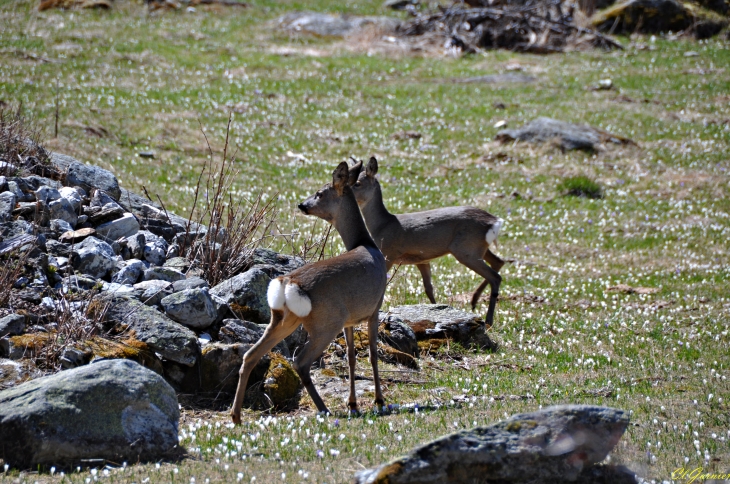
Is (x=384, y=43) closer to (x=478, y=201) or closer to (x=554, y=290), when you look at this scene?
(x=478, y=201)

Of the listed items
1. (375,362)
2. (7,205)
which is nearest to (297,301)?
(375,362)

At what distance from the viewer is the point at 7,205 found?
358 inches

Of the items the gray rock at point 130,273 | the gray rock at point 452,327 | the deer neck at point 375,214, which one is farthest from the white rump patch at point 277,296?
the deer neck at point 375,214

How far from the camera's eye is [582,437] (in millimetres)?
5082

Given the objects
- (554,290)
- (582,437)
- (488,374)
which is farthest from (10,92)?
(582,437)

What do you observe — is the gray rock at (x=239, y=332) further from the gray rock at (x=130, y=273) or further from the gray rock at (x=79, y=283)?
the gray rock at (x=79, y=283)

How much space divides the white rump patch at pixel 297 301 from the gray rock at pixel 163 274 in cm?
248

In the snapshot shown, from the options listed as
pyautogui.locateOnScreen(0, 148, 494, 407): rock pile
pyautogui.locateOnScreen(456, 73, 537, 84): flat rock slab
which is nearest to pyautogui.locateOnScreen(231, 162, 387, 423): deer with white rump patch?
pyautogui.locateOnScreen(0, 148, 494, 407): rock pile

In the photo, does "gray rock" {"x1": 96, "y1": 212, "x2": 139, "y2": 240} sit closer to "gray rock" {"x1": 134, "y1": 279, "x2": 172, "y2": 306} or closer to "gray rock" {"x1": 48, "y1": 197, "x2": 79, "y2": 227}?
"gray rock" {"x1": 48, "y1": 197, "x2": 79, "y2": 227}

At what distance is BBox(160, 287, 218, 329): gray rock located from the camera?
8203mm

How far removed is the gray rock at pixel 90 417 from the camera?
5586mm

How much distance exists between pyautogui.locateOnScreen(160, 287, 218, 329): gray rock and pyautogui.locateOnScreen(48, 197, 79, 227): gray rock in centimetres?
199

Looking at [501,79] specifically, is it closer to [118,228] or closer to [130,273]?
[118,228]

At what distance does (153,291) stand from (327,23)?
2603cm
